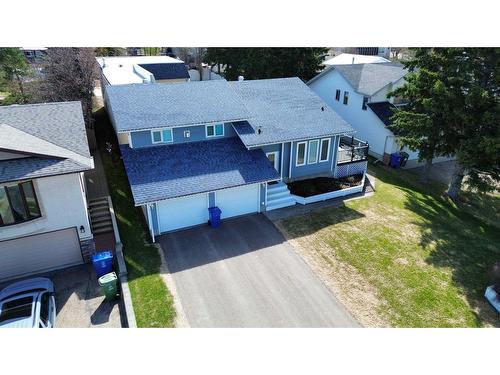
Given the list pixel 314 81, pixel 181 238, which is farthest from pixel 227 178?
pixel 314 81

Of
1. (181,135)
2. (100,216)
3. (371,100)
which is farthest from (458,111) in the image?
(100,216)

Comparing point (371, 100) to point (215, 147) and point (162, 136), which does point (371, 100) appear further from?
point (162, 136)

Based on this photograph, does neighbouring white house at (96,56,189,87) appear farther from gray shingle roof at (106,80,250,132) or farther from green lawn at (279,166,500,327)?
green lawn at (279,166,500,327)

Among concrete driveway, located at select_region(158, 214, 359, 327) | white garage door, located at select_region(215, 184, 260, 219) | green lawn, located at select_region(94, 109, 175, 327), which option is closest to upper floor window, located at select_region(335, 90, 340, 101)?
white garage door, located at select_region(215, 184, 260, 219)

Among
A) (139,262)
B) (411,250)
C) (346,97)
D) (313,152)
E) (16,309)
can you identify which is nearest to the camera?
(16,309)

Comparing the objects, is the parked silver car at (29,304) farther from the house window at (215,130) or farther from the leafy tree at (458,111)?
the leafy tree at (458,111)
